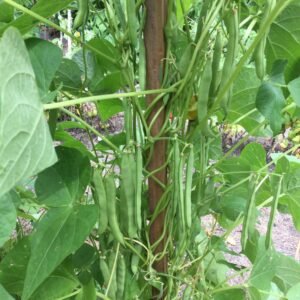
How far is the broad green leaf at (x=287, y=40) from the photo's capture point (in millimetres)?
604

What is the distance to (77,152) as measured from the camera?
0.59 meters

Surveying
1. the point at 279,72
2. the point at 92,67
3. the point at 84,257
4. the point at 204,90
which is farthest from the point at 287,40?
the point at 84,257

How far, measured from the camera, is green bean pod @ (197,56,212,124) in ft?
1.64

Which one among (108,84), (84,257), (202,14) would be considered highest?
(202,14)

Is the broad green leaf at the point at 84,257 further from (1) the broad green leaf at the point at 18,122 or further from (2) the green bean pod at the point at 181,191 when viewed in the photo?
(1) the broad green leaf at the point at 18,122

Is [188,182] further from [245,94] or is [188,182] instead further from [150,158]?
[245,94]


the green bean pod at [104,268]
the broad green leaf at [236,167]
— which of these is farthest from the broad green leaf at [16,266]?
the broad green leaf at [236,167]

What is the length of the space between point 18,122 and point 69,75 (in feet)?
1.17

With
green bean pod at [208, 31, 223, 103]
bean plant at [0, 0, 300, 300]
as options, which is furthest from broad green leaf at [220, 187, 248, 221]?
green bean pod at [208, 31, 223, 103]

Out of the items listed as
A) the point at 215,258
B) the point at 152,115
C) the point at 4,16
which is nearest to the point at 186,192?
the point at 152,115

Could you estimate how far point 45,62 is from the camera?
0.52 m

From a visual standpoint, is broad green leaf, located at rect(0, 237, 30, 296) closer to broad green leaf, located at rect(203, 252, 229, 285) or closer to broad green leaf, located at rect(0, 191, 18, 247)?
broad green leaf, located at rect(0, 191, 18, 247)

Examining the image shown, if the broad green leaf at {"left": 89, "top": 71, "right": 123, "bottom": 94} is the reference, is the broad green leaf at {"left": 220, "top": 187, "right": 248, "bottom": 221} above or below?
below

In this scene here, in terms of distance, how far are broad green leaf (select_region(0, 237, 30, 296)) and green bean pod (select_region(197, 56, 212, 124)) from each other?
0.28m
